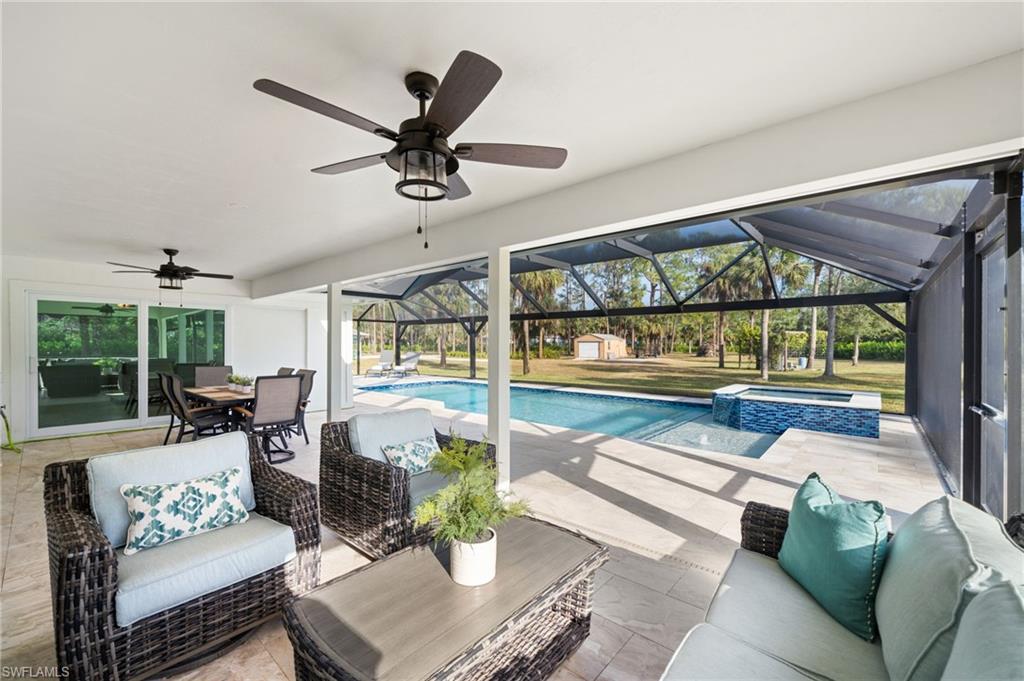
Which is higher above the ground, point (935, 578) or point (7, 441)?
point (935, 578)

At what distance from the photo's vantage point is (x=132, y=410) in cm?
714

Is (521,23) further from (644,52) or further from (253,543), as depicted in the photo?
(253,543)

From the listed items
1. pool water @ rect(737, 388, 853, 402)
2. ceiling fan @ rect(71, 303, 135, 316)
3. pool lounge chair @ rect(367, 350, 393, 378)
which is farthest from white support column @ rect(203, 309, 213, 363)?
pool water @ rect(737, 388, 853, 402)

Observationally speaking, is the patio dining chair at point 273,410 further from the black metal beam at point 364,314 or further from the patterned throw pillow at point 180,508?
the black metal beam at point 364,314

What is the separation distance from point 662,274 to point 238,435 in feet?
23.0

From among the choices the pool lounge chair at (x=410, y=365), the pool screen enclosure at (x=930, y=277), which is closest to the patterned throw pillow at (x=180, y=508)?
the pool screen enclosure at (x=930, y=277)

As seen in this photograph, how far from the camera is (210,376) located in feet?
22.5

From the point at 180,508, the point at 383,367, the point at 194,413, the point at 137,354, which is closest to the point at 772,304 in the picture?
the point at 180,508

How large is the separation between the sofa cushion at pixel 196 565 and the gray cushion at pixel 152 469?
0.67 feet

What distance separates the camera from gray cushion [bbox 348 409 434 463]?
301 cm

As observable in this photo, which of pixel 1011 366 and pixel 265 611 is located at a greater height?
pixel 1011 366

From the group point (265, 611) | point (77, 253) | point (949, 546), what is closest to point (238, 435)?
point (265, 611)

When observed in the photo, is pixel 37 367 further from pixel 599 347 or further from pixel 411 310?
pixel 599 347

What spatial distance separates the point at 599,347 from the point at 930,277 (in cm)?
828
